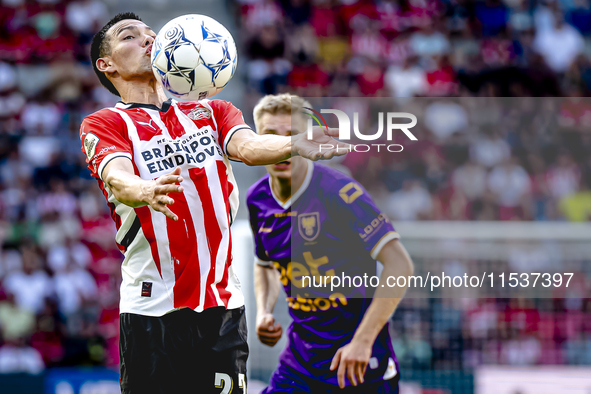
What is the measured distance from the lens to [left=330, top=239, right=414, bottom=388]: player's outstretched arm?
12.3ft

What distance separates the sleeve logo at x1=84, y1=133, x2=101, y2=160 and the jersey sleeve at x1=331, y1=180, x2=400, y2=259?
1551 mm

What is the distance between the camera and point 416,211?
243 inches

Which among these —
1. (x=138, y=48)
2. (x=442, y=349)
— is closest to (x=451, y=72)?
(x=442, y=349)

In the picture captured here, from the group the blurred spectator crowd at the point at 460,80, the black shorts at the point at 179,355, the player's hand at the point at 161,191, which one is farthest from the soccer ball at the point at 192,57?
the blurred spectator crowd at the point at 460,80

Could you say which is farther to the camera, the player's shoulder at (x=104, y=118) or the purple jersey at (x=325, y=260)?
the purple jersey at (x=325, y=260)

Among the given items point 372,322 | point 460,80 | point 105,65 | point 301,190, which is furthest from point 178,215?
point 460,80

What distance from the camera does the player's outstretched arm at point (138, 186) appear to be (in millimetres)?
2566

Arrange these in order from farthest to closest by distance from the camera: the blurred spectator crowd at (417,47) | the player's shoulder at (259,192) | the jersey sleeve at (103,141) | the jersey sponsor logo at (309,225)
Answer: the blurred spectator crowd at (417,47) → the player's shoulder at (259,192) → the jersey sponsor logo at (309,225) → the jersey sleeve at (103,141)

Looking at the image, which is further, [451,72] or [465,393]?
[451,72]

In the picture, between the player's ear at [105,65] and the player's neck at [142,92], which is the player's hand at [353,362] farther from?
the player's ear at [105,65]

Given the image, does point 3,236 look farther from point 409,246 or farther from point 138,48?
point 138,48

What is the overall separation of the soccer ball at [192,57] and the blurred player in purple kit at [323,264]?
2.41 ft

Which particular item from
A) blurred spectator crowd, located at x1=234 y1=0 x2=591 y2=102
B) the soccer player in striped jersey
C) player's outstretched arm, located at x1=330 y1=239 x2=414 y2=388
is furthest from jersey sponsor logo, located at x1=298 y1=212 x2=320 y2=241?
blurred spectator crowd, located at x1=234 y1=0 x2=591 y2=102

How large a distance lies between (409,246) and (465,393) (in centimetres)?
144
